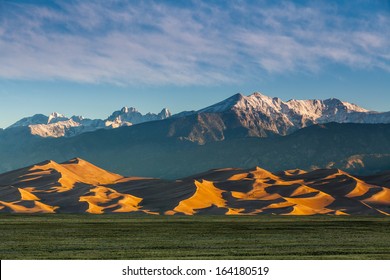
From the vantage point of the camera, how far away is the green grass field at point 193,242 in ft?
142

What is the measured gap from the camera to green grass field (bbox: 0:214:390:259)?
4334cm

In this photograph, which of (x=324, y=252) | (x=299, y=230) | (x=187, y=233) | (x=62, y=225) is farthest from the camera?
(x=62, y=225)

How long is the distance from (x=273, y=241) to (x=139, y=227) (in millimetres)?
22206

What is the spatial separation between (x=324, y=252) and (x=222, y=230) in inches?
937

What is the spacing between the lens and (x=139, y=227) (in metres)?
73.4

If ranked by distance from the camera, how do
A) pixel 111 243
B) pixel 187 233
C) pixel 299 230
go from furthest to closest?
pixel 299 230
pixel 187 233
pixel 111 243

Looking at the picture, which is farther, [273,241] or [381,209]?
[381,209]

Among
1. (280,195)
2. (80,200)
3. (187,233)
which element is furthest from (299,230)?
(280,195)

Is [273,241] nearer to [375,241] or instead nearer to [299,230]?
[375,241]

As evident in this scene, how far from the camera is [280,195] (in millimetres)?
199875

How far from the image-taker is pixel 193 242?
178 feet

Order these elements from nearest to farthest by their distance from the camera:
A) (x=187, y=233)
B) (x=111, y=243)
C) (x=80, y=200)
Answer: (x=111, y=243), (x=187, y=233), (x=80, y=200)

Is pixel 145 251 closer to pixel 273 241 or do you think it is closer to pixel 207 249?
pixel 207 249
